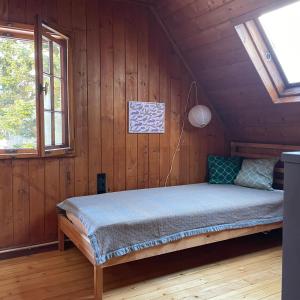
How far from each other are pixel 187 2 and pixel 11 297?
9.00 ft

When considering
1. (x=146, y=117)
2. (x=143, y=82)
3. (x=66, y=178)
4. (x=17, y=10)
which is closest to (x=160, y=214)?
(x=66, y=178)

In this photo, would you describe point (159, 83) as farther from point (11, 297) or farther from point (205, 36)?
point (11, 297)

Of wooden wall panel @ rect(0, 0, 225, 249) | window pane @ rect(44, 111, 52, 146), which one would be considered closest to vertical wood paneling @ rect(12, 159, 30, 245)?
wooden wall panel @ rect(0, 0, 225, 249)

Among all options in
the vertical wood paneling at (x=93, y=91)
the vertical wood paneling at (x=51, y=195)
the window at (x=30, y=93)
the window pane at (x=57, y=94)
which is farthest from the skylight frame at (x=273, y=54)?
the vertical wood paneling at (x=51, y=195)

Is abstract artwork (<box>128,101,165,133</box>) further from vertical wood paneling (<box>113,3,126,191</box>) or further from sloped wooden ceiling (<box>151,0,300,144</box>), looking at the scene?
sloped wooden ceiling (<box>151,0,300,144</box>)

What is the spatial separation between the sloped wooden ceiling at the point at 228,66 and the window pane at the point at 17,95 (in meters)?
1.42

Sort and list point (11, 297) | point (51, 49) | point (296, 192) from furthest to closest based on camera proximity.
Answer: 1. point (51, 49)
2. point (11, 297)
3. point (296, 192)

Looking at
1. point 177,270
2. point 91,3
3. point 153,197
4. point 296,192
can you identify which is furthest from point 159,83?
point 296,192

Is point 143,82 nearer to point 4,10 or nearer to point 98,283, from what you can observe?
point 4,10

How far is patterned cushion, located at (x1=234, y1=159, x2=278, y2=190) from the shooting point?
340 centimetres

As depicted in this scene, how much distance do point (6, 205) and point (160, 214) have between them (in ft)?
4.38

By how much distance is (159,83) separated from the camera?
3.54 m

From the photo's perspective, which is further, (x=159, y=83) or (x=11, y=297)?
(x=159, y=83)

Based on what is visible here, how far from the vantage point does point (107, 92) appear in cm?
322
